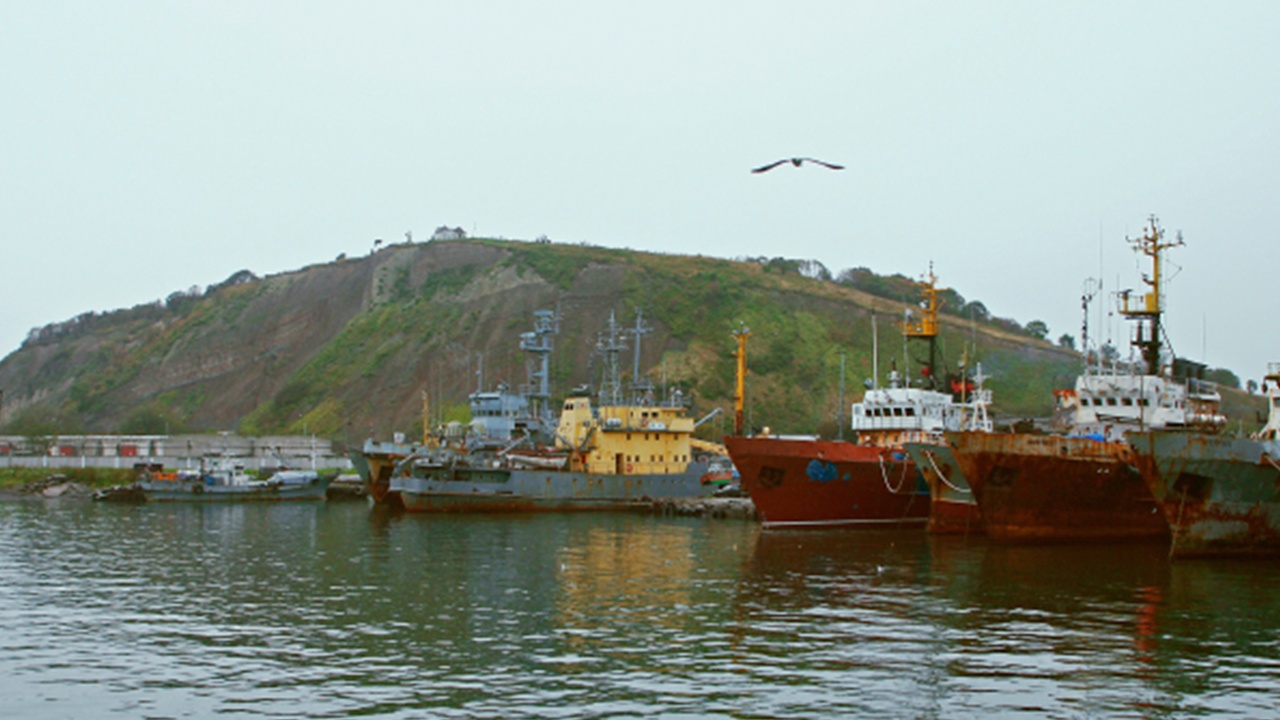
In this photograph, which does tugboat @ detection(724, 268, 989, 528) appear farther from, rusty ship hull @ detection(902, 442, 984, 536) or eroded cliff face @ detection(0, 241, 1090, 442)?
eroded cliff face @ detection(0, 241, 1090, 442)

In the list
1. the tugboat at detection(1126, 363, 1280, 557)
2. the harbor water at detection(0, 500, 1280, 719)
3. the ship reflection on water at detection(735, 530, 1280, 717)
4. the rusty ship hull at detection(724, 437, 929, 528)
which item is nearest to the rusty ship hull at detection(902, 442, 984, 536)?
the rusty ship hull at detection(724, 437, 929, 528)

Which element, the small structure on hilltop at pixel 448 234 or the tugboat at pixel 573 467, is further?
the small structure on hilltop at pixel 448 234

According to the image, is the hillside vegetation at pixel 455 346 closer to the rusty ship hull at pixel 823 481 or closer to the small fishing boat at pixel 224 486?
the small fishing boat at pixel 224 486

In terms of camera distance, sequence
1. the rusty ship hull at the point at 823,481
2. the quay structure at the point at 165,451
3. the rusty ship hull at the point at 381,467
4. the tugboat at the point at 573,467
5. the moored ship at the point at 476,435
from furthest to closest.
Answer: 1. the quay structure at the point at 165,451
2. the rusty ship hull at the point at 381,467
3. the moored ship at the point at 476,435
4. the tugboat at the point at 573,467
5. the rusty ship hull at the point at 823,481

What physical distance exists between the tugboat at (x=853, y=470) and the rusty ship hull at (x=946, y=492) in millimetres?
1060

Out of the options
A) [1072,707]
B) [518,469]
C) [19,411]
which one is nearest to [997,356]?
[518,469]

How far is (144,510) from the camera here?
5794 cm

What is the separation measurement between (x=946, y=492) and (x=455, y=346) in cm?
7719

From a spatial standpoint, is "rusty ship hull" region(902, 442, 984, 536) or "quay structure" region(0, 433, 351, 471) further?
"quay structure" region(0, 433, 351, 471)

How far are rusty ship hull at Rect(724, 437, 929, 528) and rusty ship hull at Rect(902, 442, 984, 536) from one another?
8.14 feet

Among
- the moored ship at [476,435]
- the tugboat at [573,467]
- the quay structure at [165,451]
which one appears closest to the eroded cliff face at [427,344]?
the quay structure at [165,451]

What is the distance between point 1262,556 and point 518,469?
34521mm

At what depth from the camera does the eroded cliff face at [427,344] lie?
343 feet

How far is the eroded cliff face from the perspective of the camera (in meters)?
104
